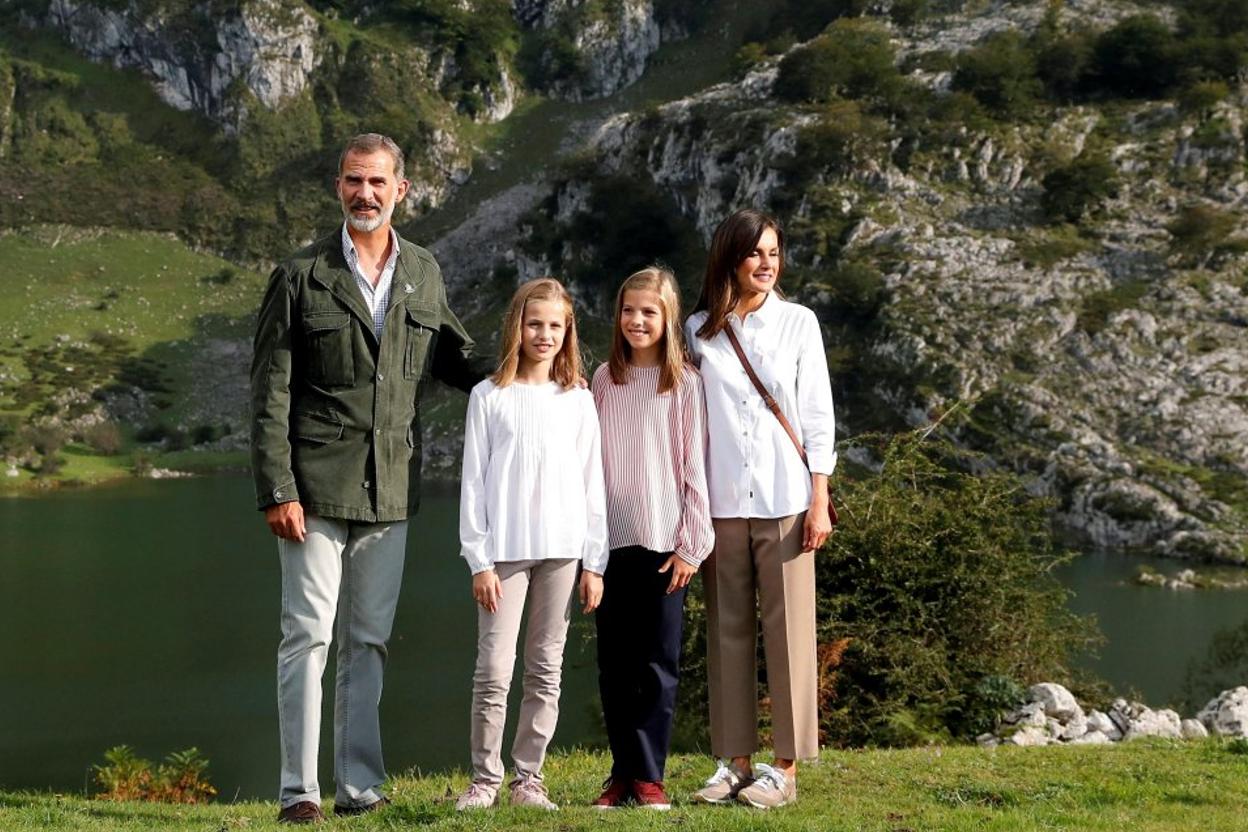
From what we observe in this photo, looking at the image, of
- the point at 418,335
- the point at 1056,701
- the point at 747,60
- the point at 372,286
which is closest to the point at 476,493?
the point at 418,335

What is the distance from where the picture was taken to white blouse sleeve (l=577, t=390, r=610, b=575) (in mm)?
5938

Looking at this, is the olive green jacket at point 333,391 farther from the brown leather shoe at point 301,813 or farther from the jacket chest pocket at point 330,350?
the brown leather shoe at point 301,813

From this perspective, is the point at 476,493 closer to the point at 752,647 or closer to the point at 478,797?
the point at 478,797

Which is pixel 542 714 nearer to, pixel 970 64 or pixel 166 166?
pixel 970 64

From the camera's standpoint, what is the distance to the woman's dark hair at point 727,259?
6309mm

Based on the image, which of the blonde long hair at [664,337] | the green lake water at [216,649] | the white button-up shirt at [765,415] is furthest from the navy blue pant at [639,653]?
the green lake water at [216,649]

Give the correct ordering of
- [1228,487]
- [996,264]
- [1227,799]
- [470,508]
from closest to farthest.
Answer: [470,508] < [1227,799] < [1228,487] < [996,264]

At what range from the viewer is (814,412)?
20.5ft

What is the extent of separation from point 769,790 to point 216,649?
23.6 metres

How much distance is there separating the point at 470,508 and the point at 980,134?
6036cm

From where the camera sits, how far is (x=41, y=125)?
13300cm

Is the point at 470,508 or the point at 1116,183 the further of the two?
the point at 1116,183

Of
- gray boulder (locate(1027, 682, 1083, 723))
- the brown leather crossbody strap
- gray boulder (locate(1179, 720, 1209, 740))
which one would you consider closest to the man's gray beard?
the brown leather crossbody strap

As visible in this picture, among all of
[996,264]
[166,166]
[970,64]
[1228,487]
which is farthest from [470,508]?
[166,166]
